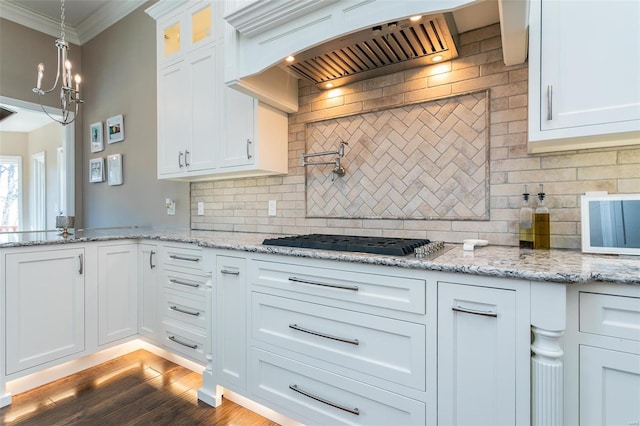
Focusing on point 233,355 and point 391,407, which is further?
point 233,355

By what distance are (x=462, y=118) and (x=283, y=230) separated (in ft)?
4.56

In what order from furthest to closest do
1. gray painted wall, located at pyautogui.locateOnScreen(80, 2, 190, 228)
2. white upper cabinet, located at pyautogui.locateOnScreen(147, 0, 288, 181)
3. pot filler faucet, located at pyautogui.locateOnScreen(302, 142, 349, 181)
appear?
gray painted wall, located at pyautogui.locateOnScreen(80, 2, 190, 228) → white upper cabinet, located at pyautogui.locateOnScreen(147, 0, 288, 181) → pot filler faucet, located at pyautogui.locateOnScreen(302, 142, 349, 181)

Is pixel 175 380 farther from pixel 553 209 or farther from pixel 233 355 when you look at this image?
pixel 553 209

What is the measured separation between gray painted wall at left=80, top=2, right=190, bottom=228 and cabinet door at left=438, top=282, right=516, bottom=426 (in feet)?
8.23

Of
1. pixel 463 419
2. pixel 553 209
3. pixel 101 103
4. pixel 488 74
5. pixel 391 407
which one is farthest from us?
pixel 101 103

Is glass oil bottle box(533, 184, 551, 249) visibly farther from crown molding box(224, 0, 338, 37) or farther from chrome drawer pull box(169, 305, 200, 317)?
chrome drawer pull box(169, 305, 200, 317)

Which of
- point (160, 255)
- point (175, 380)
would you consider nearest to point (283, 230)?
point (160, 255)

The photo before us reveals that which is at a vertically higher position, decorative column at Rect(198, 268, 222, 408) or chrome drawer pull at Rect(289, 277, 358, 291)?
chrome drawer pull at Rect(289, 277, 358, 291)

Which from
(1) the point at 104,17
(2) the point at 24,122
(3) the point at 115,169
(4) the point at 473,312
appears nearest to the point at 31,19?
(1) the point at 104,17

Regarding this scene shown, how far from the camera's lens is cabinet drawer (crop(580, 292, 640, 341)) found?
964 millimetres

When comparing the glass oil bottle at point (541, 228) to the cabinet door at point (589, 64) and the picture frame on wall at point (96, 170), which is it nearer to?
the cabinet door at point (589, 64)

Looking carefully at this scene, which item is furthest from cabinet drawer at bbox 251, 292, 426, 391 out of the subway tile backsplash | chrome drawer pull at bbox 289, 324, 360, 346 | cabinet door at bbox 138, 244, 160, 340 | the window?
the window

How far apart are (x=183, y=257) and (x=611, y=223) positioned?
7.52 ft

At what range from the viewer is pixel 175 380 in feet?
7.13
